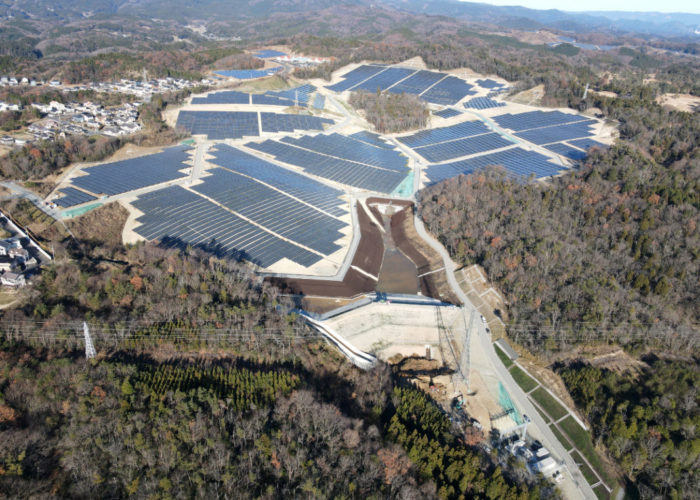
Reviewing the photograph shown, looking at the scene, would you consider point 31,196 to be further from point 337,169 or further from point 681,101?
point 681,101

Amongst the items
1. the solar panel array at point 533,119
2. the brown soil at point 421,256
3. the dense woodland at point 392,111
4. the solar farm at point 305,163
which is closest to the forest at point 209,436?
the brown soil at point 421,256

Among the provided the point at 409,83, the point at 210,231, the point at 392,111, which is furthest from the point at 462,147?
the point at 210,231

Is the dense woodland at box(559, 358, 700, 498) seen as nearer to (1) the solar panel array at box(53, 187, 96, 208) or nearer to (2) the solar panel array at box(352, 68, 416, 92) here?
(1) the solar panel array at box(53, 187, 96, 208)

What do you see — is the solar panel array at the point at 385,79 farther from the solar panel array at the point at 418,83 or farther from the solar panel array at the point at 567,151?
the solar panel array at the point at 567,151

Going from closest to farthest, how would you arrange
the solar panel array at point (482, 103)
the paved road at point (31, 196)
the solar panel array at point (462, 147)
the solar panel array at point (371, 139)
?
the paved road at point (31, 196) → the solar panel array at point (462, 147) → the solar panel array at point (371, 139) → the solar panel array at point (482, 103)

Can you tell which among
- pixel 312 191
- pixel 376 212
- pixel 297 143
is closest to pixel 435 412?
pixel 376 212

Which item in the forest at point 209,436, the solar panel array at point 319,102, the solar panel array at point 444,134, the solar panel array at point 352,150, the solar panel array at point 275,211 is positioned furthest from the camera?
the solar panel array at point 319,102

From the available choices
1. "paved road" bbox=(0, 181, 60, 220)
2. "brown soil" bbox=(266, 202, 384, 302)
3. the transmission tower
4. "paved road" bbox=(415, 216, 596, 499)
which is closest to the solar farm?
"brown soil" bbox=(266, 202, 384, 302)
